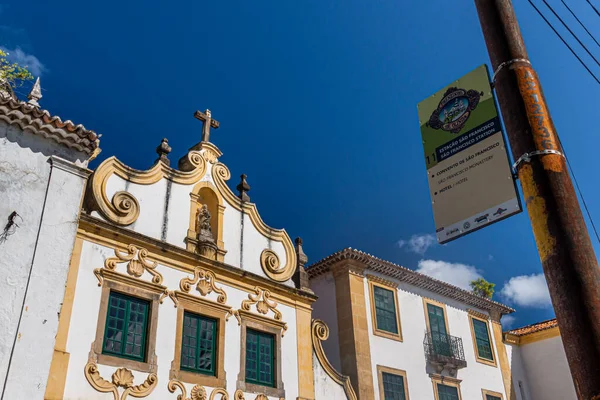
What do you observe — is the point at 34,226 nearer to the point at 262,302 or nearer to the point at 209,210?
the point at 209,210

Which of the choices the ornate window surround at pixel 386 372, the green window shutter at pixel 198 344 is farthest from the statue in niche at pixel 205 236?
the ornate window surround at pixel 386 372

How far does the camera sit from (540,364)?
25.3 metres

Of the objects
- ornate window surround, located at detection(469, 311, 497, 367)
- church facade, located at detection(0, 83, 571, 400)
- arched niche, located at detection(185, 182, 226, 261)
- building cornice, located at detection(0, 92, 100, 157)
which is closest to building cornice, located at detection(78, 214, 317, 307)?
church facade, located at detection(0, 83, 571, 400)

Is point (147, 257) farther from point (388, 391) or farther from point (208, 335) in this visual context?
point (388, 391)

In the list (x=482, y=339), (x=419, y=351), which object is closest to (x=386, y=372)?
(x=419, y=351)

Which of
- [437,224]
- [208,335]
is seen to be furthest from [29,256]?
[437,224]

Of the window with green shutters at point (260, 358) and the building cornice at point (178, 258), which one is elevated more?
the building cornice at point (178, 258)

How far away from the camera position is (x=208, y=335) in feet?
44.8

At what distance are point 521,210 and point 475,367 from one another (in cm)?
1845

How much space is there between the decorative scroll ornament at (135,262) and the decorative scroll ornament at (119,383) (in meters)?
2.03

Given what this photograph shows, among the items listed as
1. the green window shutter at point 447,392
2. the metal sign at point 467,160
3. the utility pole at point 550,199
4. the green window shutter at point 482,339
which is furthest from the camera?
the green window shutter at point 482,339

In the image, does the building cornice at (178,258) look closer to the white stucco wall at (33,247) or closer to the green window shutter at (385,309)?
the white stucco wall at (33,247)

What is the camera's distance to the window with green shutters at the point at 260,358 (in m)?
14.2

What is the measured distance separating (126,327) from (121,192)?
304cm
